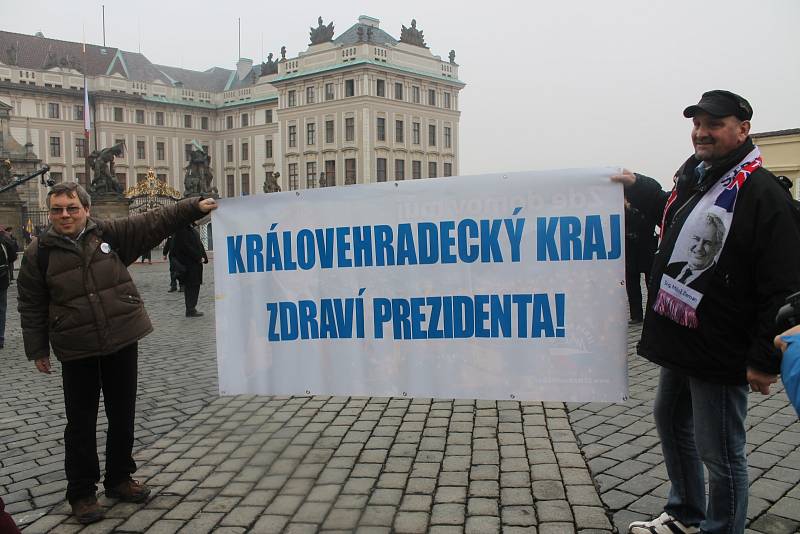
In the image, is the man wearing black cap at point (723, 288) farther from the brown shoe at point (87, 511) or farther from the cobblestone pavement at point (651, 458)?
the brown shoe at point (87, 511)

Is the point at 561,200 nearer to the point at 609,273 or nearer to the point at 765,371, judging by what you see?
the point at 609,273

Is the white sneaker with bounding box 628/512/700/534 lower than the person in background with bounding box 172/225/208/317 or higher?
lower

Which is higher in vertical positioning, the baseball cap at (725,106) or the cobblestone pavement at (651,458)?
the baseball cap at (725,106)

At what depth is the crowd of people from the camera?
2.61 m

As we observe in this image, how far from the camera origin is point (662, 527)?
125 inches

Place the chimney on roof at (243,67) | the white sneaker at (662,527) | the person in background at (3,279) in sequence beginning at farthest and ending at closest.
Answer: the chimney on roof at (243,67) → the person in background at (3,279) → the white sneaker at (662,527)

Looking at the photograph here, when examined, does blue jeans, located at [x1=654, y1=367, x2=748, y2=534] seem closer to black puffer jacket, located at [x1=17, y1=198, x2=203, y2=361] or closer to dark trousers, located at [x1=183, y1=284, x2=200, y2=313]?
black puffer jacket, located at [x1=17, y1=198, x2=203, y2=361]

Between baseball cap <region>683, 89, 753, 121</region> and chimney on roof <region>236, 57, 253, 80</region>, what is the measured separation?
3790 inches

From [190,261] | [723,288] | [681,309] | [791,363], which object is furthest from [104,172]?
[791,363]

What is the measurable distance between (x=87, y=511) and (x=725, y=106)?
369 centimetres

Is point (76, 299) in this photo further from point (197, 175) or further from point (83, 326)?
point (197, 175)

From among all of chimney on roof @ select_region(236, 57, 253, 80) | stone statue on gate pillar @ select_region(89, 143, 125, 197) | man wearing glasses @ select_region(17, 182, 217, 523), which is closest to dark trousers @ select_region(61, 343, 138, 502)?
man wearing glasses @ select_region(17, 182, 217, 523)

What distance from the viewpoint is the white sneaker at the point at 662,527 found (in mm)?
3148

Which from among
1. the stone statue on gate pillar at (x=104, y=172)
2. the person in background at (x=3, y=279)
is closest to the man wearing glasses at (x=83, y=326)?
the person in background at (x=3, y=279)
